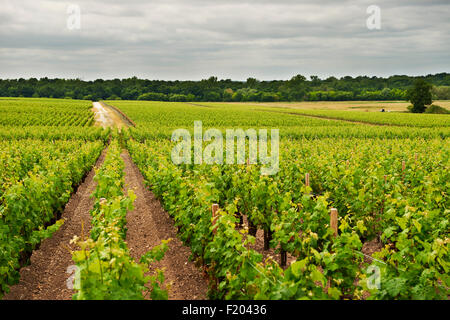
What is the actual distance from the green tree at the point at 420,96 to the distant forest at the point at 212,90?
120 ft

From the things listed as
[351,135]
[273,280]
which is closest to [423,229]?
[273,280]

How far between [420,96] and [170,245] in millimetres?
74023

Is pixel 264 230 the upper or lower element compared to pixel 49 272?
upper

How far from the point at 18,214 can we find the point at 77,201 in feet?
22.9

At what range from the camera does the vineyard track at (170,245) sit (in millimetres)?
6967

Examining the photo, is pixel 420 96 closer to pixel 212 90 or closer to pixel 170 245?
pixel 212 90

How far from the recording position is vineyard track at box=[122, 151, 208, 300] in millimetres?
6967

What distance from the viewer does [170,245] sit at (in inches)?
360

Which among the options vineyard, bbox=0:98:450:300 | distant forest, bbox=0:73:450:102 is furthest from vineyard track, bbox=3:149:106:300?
distant forest, bbox=0:73:450:102

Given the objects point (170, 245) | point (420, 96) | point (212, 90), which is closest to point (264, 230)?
point (170, 245)

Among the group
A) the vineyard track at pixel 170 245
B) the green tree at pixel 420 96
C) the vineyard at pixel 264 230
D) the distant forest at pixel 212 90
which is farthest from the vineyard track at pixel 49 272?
the distant forest at pixel 212 90

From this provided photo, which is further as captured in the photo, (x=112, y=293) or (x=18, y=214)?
(x=18, y=214)

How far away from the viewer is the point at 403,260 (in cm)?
491

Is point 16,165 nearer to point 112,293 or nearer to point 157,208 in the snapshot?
point 157,208
